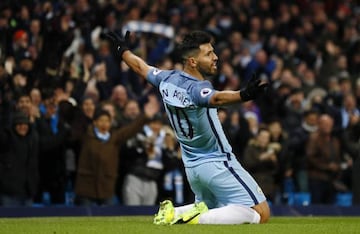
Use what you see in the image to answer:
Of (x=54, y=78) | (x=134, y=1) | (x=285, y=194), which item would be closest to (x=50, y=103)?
(x=54, y=78)

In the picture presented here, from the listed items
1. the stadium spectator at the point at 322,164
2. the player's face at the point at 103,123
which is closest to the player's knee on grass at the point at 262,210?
the player's face at the point at 103,123

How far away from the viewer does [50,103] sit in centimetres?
1733

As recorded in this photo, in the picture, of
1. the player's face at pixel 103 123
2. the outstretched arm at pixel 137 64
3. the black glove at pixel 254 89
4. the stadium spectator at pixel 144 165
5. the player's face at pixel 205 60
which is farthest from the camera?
the stadium spectator at pixel 144 165

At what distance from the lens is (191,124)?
1193 centimetres

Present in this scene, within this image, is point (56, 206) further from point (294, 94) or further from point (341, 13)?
point (341, 13)

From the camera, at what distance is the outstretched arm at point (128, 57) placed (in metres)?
12.7

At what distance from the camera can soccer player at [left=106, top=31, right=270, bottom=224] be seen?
38.9 feet

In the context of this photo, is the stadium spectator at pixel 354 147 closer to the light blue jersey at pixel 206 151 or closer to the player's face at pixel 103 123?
the player's face at pixel 103 123

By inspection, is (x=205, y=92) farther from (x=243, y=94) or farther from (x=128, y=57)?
(x=128, y=57)

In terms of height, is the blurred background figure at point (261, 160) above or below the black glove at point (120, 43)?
below

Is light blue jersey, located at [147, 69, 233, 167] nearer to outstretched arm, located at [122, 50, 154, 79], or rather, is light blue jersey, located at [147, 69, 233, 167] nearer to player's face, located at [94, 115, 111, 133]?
outstretched arm, located at [122, 50, 154, 79]

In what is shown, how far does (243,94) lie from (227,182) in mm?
1502

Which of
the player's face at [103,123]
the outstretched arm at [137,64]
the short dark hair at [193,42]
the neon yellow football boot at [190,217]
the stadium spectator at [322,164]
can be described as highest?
the short dark hair at [193,42]

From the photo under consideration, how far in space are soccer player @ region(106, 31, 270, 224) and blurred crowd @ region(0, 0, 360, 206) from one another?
4609 millimetres
